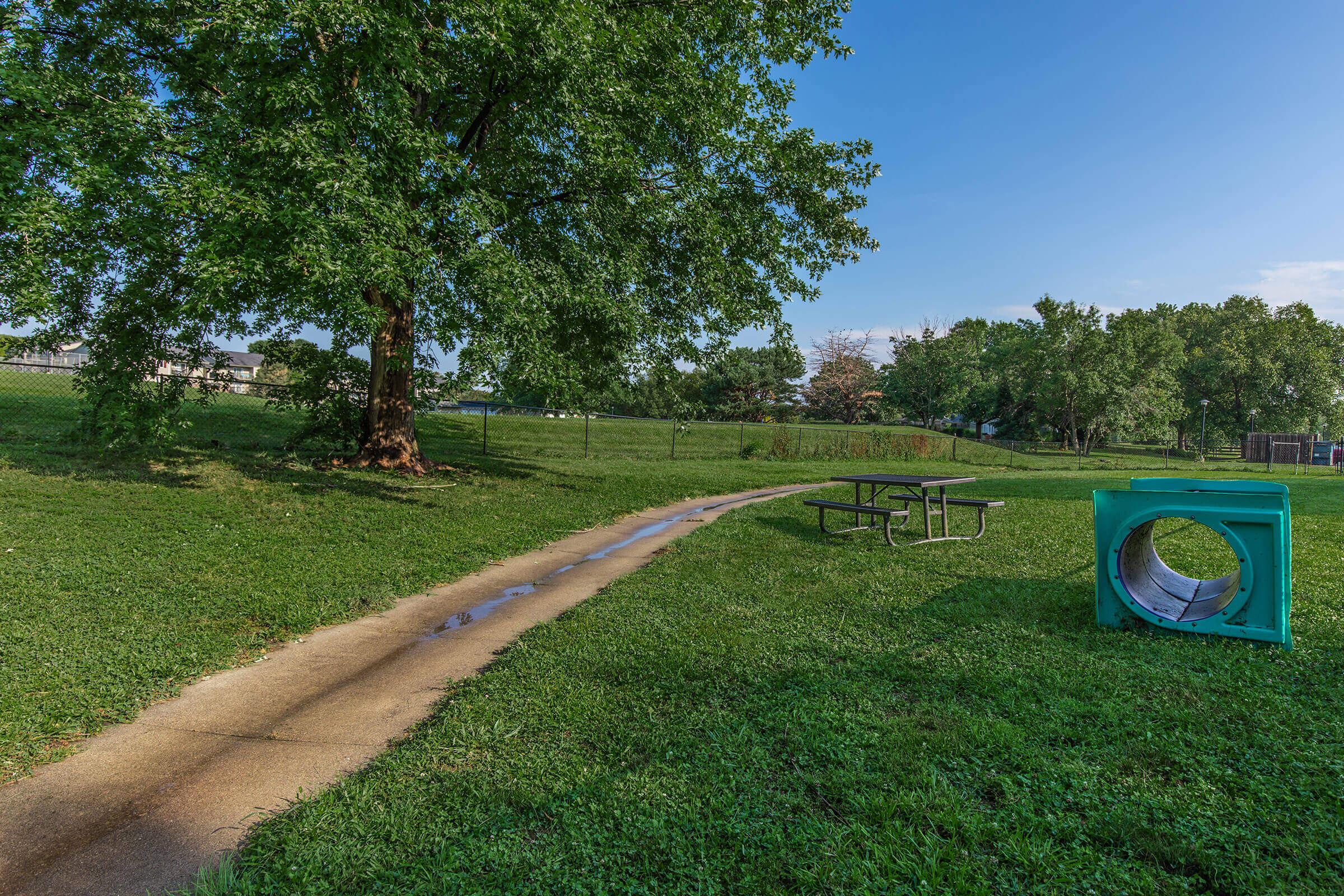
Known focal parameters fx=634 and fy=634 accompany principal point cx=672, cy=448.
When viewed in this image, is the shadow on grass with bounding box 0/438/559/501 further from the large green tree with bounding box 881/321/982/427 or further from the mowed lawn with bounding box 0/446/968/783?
the large green tree with bounding box 881/321/982/427

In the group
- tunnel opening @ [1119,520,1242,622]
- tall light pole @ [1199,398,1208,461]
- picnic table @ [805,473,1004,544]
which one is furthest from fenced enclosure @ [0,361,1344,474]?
tunnel opening @ [1119,520,1242,622]

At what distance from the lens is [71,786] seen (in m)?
2.69

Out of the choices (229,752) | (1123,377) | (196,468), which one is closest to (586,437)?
(196,468)

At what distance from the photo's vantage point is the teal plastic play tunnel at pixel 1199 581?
3932 mm

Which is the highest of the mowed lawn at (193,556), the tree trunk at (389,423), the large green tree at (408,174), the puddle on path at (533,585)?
the large green tree at (408,174)

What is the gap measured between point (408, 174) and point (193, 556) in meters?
5.13

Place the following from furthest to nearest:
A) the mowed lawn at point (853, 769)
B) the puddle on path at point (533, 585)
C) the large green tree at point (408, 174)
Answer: the large green tree at point (408, 174), the puddle on path at point (533, 585), the mowed lawn at point (853, 769)

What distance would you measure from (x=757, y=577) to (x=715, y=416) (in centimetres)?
3990

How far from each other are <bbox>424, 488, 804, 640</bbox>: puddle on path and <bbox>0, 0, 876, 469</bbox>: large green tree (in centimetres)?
236

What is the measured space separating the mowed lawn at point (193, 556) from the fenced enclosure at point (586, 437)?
1.81 m

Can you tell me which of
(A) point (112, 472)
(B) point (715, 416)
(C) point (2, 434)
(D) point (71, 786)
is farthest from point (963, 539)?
(B) point (715, 416)

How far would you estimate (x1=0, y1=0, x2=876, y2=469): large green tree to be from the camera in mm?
7027

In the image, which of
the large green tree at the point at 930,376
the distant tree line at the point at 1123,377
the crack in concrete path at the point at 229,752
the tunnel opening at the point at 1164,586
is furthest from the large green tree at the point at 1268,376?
the crack in concrete path at the point at 229,752

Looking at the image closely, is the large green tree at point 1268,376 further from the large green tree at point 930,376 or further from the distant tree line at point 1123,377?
the large green tree at point 930,376
